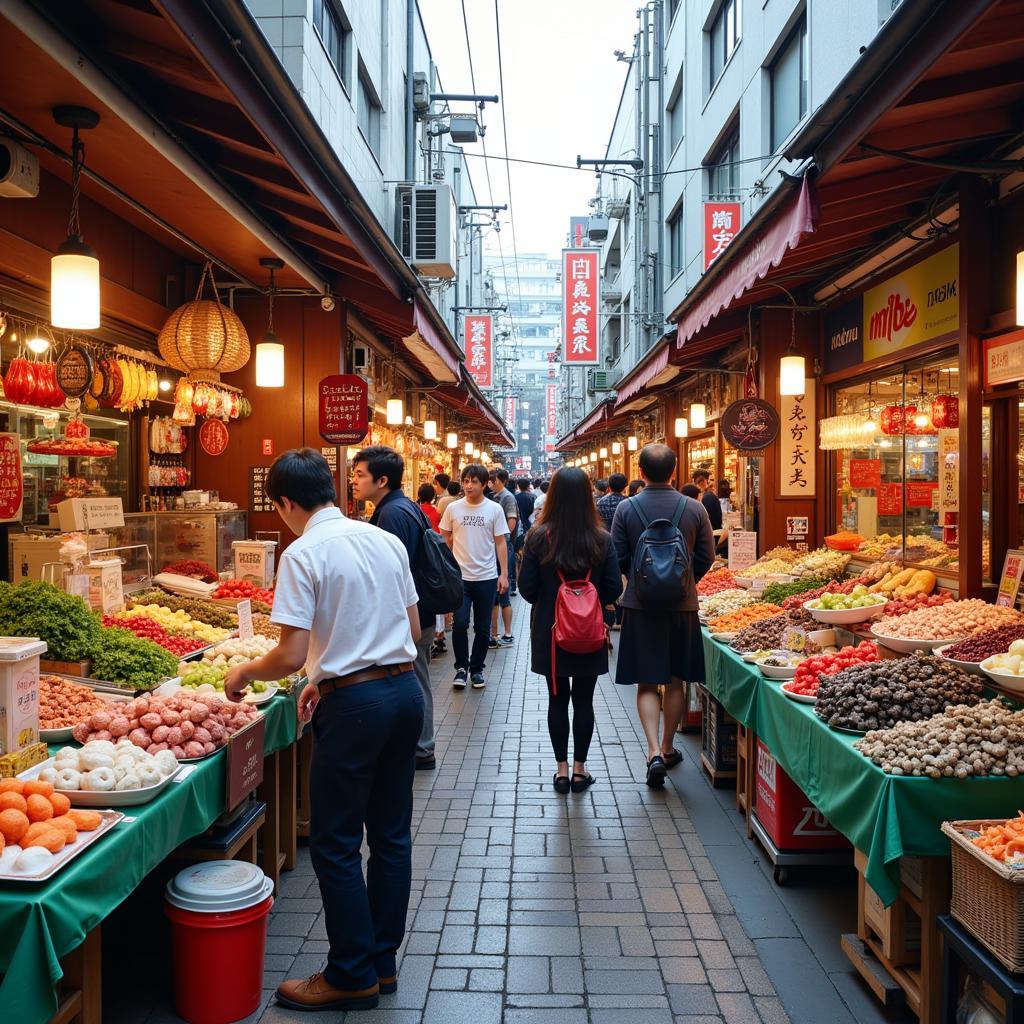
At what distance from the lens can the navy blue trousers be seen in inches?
139

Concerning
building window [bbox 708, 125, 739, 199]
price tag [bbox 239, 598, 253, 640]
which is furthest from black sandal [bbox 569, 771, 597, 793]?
building window [bbox 708, 125, 739, 199]

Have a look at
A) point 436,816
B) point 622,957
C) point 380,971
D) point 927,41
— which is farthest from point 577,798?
point 927,41

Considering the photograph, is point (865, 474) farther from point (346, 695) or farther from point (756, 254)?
point (346, 695)

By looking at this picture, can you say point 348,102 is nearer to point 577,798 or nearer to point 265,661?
point 577,798

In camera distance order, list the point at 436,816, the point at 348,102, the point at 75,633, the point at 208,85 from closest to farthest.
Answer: the point at 208,85 → the point at 75,633 → the point at 436,816 → the point at 348,102

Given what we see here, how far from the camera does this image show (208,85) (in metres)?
4.45

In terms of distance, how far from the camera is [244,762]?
4.14 meters

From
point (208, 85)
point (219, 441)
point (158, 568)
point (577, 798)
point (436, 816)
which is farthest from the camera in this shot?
point (219, 441)

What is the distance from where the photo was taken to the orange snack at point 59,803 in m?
3.14

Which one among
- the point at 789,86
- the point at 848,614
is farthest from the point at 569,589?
the point at 789,86

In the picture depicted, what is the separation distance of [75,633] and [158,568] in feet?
10.1

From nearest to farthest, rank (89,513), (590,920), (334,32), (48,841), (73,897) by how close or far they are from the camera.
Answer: (73,897), (48,841), (590,920), (89,513), (334,32)

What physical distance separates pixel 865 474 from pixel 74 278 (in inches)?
295

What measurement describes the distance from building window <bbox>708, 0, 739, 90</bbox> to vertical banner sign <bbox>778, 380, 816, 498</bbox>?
8777mm
